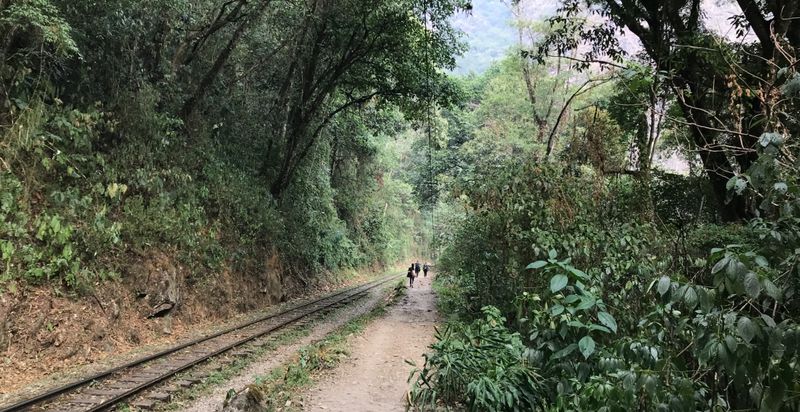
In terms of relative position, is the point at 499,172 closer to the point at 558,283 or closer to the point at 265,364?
the point at 265,364

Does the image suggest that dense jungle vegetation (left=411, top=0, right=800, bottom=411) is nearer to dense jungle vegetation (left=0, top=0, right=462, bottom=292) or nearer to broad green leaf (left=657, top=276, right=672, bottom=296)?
broad green leaf (left=657, top=276, right=672, bottom=296)

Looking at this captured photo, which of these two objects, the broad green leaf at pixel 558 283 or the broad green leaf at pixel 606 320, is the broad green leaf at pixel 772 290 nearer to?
the broad green leaf at pixel 558 283

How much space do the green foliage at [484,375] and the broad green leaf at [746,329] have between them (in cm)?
235

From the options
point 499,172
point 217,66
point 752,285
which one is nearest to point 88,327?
point 499,172

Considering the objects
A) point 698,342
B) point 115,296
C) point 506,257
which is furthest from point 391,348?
point 698,342

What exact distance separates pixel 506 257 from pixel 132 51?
10282mm

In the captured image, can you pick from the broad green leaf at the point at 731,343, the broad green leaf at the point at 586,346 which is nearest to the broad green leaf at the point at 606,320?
the broad green leaf at the point at 586,346

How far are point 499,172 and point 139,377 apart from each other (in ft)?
22.6

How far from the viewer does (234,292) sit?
1495 centimetres

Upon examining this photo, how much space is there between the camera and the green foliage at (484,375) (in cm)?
429

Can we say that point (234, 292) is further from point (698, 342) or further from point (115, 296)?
point (698, 342)

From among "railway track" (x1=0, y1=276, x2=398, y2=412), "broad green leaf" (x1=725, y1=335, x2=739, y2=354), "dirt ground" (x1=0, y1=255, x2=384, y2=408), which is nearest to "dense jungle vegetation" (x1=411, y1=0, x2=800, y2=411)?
"broad green leaf" (x1=725, y1=335, x2=739, y2=354)

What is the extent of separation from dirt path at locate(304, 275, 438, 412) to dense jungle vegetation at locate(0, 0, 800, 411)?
97 cm

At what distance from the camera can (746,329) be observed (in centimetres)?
178
